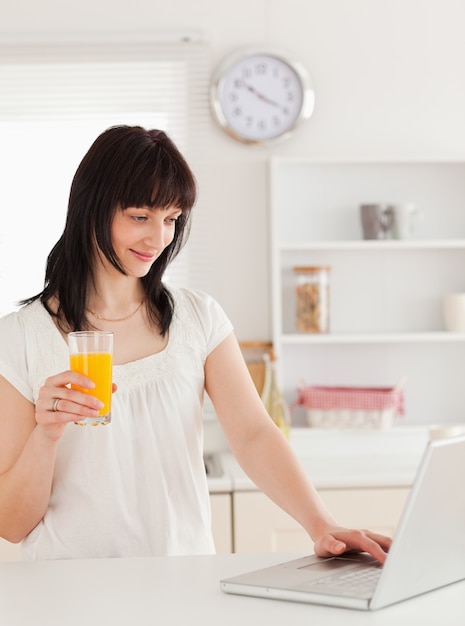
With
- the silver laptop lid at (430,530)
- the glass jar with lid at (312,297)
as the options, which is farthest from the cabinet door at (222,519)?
the silver laptop lid at (430,530)

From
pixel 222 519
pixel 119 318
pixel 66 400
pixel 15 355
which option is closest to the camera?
pixel 66 400

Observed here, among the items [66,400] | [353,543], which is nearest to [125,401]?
[66,400]

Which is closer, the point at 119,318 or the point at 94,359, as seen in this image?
the point at 94,359

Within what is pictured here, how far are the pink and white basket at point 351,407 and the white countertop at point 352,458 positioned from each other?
4cm

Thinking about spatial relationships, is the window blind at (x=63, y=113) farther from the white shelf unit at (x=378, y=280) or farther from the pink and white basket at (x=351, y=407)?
the pink and white basket at (x=351, y=407)

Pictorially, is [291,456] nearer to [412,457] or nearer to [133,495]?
[133,495]

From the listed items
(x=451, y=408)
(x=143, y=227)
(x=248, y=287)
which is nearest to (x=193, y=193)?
(x=143, y=227)

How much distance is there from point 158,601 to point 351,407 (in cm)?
220

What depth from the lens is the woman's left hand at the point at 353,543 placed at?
4.55 ft

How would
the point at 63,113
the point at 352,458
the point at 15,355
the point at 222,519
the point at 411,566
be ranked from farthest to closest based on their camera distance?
the point at 63,113 → the point at 352,458 → the point at 222,519 → the point at 15,355 → the point at 411,566

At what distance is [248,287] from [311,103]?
0.72 meters

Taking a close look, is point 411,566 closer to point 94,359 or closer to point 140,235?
point 94,359

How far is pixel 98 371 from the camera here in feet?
4.62

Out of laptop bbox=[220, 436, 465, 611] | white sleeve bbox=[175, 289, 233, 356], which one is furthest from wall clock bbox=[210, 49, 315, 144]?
laptop bbox=[220, 436, 465, 611]
